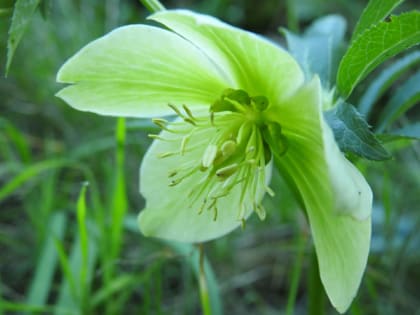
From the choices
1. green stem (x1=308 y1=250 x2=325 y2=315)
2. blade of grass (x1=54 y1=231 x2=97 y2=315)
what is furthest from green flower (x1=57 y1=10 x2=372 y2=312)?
blade of grass (x1=54 y1=231 x2=97 y2=315)

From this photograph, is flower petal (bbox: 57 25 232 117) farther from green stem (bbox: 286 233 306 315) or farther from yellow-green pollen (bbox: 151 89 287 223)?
green stem (bbox: 286 233 306 315)

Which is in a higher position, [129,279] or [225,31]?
[225,31]

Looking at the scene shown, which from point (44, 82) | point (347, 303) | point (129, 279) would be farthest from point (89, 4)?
point (347, 303)

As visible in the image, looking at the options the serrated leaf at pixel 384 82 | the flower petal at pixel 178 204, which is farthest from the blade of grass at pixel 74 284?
the serrated leaf at pixel 384 82

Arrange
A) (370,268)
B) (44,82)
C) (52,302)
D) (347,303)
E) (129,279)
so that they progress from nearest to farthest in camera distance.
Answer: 1. (347,303)
2. (129,279)
3. (370,268)
4. (52,302)
5. (44,82)

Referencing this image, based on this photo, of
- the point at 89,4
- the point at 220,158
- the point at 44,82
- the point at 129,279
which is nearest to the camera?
the point at 220,158

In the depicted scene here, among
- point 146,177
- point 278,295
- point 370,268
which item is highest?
point 146,177

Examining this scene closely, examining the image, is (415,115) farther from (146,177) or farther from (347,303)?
(347,303)
